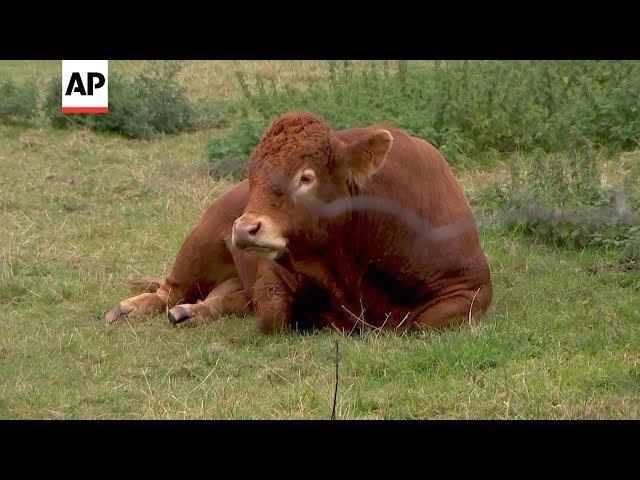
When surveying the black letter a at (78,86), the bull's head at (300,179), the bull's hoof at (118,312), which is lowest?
the bull's hoof at (118,312)

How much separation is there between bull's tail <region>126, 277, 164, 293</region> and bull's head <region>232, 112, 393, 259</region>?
7.50 ft

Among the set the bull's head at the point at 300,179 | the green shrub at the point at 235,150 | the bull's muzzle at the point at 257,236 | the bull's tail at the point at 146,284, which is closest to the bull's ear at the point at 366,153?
the bull's head at the point at 300,179

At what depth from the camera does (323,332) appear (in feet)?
25.9

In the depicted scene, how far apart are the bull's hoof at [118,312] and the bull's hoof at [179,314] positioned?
16.0 inches

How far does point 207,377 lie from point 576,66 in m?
9.55

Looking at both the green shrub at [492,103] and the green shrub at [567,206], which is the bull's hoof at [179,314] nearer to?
the green shrub at [567,206]

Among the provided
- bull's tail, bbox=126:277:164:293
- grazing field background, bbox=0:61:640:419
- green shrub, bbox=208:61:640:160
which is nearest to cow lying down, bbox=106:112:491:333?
grazing field background, bbox=0:61:640:419

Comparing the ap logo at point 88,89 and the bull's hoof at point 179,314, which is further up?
the ap logo at point 88,89

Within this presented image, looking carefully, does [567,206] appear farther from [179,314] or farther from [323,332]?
[179,314]

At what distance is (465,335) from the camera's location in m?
7.31

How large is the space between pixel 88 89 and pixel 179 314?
8385 millimetres

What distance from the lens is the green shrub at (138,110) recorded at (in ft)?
52.0

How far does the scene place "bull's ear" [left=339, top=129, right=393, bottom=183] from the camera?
750cm

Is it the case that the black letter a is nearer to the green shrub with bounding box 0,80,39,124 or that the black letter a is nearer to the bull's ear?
the green shrub with bounding box 0,80,39,124
